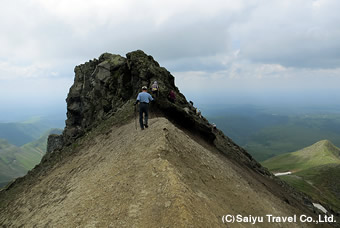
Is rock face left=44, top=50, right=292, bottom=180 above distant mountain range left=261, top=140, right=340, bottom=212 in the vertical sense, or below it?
above

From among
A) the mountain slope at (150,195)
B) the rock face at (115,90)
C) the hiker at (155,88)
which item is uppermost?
the rock face at (115,90)

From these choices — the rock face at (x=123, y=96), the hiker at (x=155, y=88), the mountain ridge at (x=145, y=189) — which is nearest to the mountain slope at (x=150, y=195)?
the mountain ridge at (x=145, y=189)

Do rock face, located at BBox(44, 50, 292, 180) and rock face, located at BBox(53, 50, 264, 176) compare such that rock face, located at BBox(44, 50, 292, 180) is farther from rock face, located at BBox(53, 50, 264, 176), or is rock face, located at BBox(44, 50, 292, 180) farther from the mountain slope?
the mountain slope

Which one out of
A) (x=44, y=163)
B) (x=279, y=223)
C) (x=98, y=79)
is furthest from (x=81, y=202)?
(x=98, y=79)

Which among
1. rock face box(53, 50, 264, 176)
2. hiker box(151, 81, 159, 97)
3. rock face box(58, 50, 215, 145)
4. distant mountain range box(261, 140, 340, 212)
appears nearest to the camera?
hiker box(151, 81, 159, 97)

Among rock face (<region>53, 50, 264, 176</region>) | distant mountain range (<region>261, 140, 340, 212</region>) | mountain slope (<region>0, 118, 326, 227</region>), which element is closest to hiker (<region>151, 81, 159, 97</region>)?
rock face (<region>53, 50, 264, 176</region>)

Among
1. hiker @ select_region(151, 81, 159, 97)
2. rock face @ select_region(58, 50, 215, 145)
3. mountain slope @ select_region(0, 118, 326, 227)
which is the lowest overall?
mountain slope @ select_region(0, 118, 326, 227)

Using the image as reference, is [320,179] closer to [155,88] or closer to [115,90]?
[115,90]

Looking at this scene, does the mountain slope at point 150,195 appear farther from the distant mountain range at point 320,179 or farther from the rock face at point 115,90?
the distant mountain range at point 320,179

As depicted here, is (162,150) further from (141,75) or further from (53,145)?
(53,145)

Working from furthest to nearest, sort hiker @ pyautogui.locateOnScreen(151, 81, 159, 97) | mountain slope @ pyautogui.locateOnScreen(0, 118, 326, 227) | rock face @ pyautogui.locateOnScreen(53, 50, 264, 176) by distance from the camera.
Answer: rock face @ pyautogui.locateOnScreen(53, 50, 264, 176)
hiker @ pyautogui.locateOnScreen(151, 81, 159, 97)
mountain slope @ pyautogui.locateOnScreen(0, 118, 326, 227)

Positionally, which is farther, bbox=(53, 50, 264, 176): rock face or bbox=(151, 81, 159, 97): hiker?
bbox=(53, 50, 264, 176): rock face

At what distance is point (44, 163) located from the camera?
35812 millimetres

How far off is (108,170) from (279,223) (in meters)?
15.0
